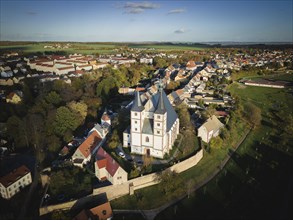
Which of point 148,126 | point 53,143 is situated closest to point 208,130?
point 148,126

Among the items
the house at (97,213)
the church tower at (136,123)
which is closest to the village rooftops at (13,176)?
the house at (97,213)

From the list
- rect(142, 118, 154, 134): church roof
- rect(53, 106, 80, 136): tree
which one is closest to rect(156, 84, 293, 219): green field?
rect(142, 118, 154, 134): church roof

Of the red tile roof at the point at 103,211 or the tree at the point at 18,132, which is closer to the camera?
the red tile roof at the point at 103,211

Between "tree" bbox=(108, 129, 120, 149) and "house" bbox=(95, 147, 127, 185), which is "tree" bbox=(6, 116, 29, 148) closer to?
"tree" bbox=(108, 129, 120, 149)

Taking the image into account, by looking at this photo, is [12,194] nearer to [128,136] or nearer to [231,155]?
[128,136]

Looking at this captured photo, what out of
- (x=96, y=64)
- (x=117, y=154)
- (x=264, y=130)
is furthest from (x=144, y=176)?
(x=96, y=64)

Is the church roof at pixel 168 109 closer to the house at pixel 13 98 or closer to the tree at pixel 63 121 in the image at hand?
the tree at pixel 63 121

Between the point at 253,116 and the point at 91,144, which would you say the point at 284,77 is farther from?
the point at 91,144
